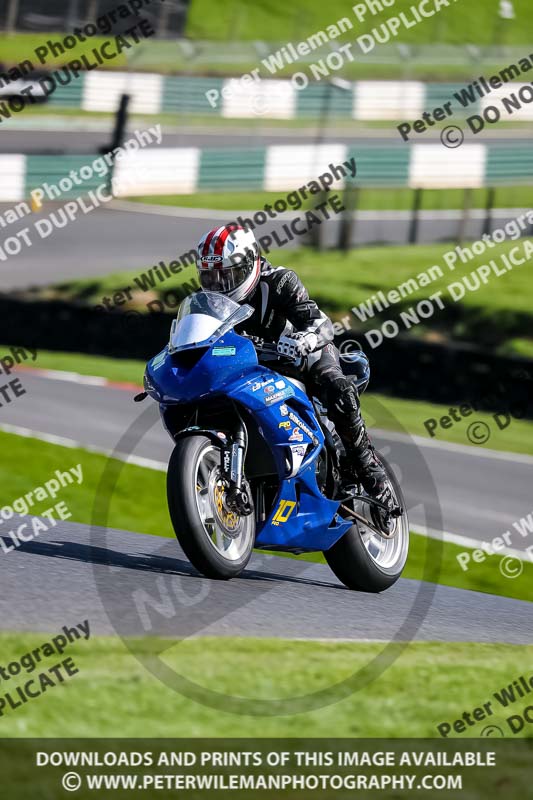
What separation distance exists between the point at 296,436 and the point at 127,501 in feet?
19.8

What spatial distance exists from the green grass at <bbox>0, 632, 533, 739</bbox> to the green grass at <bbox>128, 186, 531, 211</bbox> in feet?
76.9

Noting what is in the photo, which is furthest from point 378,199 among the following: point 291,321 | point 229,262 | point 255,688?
point 255,688

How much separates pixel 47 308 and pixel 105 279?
256 centimetres

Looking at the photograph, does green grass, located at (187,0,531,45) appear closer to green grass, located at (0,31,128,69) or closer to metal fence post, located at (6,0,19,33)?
green grass, located at (0,31,128,69)

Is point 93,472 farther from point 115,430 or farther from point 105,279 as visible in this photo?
point 105,279

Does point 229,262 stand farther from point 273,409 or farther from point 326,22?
point 326,22

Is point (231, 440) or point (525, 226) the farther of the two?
point (525, 226)

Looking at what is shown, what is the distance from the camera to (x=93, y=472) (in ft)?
42.0

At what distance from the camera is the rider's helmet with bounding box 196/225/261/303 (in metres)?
6.29

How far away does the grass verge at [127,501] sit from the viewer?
419 inches

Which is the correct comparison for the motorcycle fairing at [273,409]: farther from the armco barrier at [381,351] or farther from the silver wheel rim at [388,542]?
the armco barrier at [381,351]

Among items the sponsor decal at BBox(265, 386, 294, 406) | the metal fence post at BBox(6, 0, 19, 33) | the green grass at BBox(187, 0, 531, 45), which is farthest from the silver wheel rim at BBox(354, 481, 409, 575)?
the green grass at BBox(187, 0, 531, 45)

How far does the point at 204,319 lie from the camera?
20.1ft

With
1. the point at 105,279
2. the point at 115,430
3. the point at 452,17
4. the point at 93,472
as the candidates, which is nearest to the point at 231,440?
the point at 93,472
